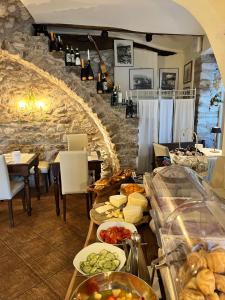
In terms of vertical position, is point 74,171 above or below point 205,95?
below

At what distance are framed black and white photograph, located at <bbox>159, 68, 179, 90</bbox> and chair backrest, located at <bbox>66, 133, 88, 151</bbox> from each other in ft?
7.50

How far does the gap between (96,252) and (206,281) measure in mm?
563

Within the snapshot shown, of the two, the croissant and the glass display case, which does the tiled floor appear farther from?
the croissant

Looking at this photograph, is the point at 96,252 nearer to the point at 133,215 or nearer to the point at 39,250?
the point at 133,215

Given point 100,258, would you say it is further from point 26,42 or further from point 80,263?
point 26,42

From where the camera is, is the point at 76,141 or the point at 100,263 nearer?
the point at 100,263

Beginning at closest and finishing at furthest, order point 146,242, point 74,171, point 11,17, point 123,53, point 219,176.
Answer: point 146,242 → point 219,176 → point 74,171 → point 11,17 → point 123,53

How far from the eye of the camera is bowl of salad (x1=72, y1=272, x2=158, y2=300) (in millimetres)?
835

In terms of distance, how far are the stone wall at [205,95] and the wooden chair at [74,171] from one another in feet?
8.82

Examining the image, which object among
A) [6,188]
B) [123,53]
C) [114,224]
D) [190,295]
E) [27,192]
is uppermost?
[123,53]

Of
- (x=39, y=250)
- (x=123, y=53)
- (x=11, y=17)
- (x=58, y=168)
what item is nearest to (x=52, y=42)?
(x=11, y=17)

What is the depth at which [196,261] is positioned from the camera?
760 millimetres

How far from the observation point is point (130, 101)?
4016 millimetres

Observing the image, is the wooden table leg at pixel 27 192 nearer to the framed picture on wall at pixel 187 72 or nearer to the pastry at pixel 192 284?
the pastry at pixel 192 284
